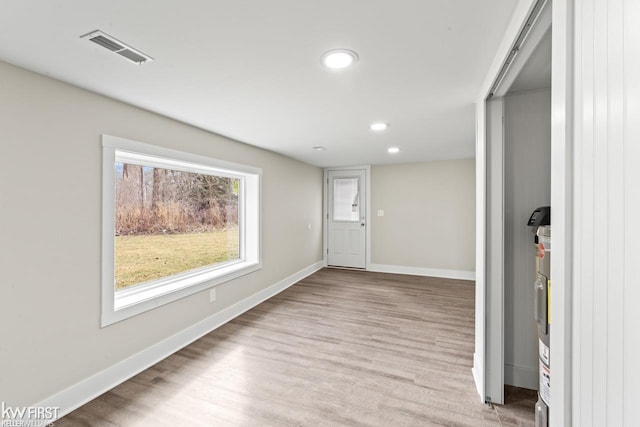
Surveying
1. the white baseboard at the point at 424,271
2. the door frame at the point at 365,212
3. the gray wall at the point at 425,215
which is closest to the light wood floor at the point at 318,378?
the white baseboard at the point at 424,271

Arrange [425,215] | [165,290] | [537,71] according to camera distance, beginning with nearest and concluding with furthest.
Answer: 1. [537,71]
2. [165,290]
3. [425,215]

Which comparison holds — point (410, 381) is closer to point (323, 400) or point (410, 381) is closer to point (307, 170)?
point (323, 400)

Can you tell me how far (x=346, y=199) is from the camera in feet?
20.0

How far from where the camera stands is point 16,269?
1.66 m

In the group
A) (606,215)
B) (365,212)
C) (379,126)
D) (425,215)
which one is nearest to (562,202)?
(606,215)

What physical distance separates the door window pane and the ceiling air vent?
476 centimetres

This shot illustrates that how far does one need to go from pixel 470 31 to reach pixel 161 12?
1386mm

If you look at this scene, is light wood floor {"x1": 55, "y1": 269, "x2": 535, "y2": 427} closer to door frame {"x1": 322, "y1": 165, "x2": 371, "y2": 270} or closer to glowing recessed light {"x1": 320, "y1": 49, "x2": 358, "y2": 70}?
glowing recessed light {"x1": 320, "y1": 49, "x2": 358, "y2": 70}

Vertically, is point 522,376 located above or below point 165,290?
below

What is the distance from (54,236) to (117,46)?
127 cm

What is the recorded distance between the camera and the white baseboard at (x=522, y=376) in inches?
82.2

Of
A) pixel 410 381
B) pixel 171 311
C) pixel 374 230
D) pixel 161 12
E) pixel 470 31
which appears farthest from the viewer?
pixel 374 230

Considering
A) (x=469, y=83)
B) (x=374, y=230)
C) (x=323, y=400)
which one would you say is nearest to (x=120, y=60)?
(x=469, y=83)

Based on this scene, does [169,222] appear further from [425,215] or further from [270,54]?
[425,215]
